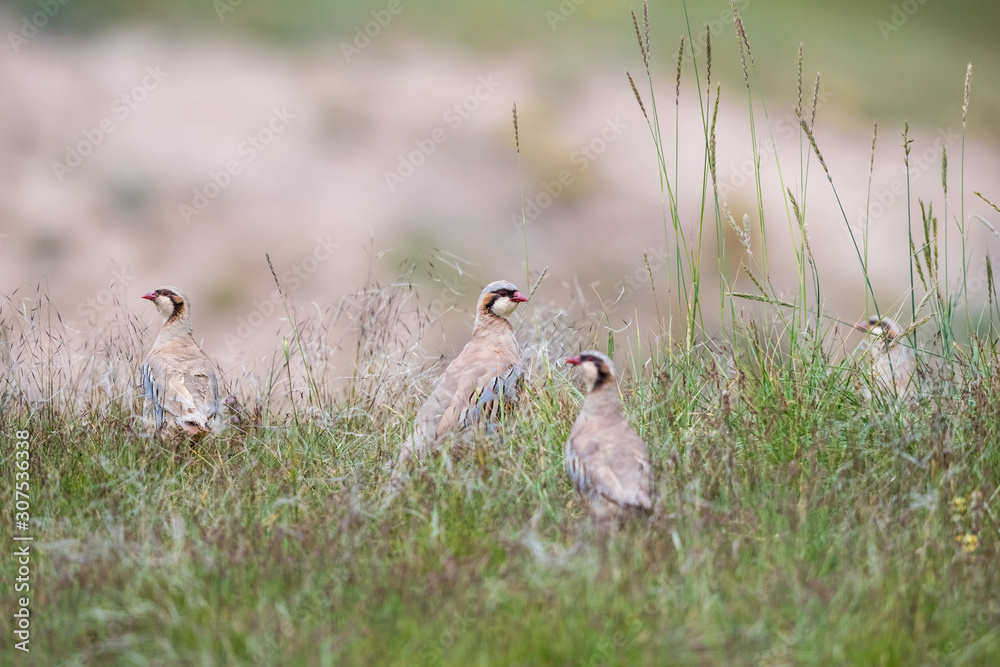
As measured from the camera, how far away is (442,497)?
4223mm

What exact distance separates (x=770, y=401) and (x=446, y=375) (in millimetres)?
1794

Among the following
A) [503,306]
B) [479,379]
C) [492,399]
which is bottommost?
[492,399]

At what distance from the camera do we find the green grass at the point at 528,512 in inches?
123

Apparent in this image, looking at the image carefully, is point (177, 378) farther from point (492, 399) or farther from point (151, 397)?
point (492, 399)

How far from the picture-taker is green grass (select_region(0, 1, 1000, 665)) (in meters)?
3.12

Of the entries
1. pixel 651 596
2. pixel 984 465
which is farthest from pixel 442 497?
pixel 984 465

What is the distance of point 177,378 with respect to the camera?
18.9 ft

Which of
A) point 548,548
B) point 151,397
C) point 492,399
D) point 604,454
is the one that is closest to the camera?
point 548,548

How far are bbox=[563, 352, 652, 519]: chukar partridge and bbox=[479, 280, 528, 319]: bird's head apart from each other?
4.25 feet

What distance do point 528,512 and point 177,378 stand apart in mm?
2614

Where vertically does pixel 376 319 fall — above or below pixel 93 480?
above

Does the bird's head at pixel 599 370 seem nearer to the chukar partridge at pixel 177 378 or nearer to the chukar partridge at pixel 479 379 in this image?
the chukar partridge at pixel 479 379

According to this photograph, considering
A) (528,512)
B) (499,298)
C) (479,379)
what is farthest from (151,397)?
(528,512)

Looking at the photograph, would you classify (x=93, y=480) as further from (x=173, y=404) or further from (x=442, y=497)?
(x=442, y=497)
